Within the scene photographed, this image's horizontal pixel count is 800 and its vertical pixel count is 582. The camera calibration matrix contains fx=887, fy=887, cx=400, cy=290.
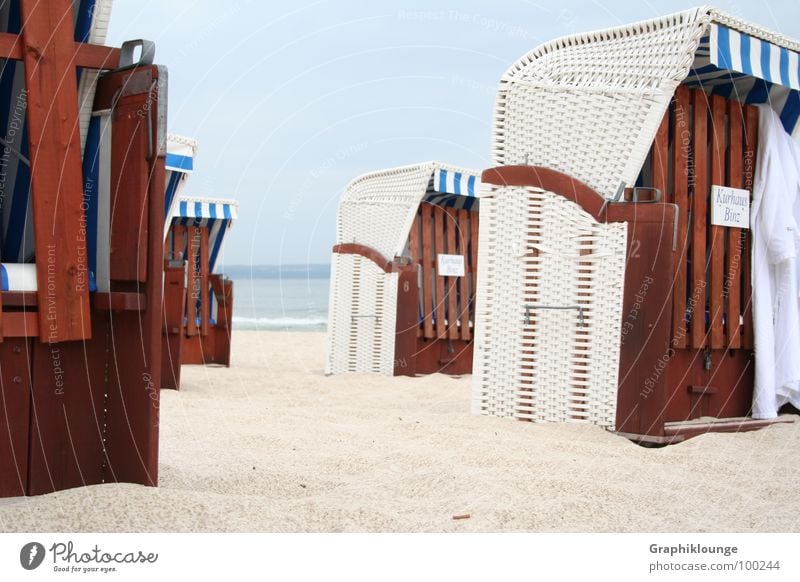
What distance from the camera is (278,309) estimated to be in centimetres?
3111

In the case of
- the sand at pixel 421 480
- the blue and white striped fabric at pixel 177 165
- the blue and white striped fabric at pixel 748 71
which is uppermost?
the blue and white striped fabric at pixel 748 71

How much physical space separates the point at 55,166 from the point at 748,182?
Result: 4.36 m

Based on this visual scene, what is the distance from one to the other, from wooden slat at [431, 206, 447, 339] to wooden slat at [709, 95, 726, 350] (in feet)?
14.9

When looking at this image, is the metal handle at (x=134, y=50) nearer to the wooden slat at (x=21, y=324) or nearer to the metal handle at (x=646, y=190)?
the wooden slat at (x=21, y=324)

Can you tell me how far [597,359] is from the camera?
5035mm

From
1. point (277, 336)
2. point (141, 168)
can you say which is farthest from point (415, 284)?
point (277, 336)

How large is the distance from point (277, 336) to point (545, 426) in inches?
653

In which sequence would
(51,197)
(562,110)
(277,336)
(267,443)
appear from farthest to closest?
(277,336)
(562,110)
(267,443)
(51,197)

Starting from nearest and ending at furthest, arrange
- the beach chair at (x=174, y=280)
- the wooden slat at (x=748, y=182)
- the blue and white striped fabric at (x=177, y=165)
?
1. the wooden slat at (x=748, y=182)
2. the beach chair at (x=174, y=280)
3. the blue and white striped fabric at (x=177, y=165)

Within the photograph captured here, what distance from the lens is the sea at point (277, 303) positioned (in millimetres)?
27078

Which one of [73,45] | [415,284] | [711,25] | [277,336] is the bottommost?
[277,336]

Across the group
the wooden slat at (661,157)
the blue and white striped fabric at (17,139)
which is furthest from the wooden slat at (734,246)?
the blue and white striped fabric at (17,139)

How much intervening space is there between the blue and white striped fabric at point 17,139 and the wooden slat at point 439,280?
274 inches
